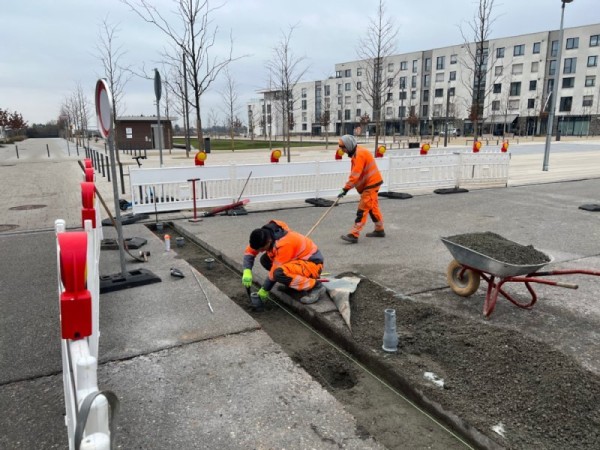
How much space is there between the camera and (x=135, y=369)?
3412mm

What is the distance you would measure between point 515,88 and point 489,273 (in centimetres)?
7753

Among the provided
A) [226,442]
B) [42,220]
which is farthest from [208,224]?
[226,442]

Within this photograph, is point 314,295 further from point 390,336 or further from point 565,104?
point 565,104

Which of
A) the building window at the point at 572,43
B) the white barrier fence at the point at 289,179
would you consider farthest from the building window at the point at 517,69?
the white barrier fence at the point at 289,179

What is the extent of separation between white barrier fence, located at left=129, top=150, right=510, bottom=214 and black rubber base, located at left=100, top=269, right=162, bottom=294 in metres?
3.39

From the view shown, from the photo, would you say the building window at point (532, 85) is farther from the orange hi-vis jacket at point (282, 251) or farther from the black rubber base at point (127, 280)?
the black rubber base at point (127, 280)

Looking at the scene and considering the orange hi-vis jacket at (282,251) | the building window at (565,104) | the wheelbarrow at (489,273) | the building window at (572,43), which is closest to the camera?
the wheelbarrow at (489,273)

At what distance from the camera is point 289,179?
10.9 m

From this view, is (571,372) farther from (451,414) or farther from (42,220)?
(42,220)

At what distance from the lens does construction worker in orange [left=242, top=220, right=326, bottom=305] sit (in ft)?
14.6

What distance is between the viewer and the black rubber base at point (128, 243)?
6910 millimetres

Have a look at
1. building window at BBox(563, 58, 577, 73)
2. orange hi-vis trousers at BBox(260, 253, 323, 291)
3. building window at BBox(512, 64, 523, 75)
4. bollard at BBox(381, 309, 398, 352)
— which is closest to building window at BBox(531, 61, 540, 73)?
building window at BBox(512, 64, 523, 75)

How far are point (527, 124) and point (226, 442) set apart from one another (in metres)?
76.2

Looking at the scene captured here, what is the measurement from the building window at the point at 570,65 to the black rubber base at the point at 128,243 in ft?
248
